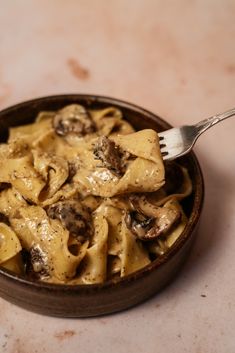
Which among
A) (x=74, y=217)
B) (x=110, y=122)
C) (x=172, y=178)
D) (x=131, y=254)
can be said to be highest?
(x=110, y=122)

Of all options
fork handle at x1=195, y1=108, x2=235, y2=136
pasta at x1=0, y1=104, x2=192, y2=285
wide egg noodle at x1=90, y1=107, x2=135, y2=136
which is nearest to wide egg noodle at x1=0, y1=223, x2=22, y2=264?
pasta at x1=0, y1=104, x2=192, y2=285

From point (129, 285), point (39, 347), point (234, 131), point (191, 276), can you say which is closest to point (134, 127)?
point (234, 131)

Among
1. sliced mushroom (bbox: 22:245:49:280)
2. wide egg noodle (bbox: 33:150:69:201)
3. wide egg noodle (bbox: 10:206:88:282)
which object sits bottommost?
sliced mushroom (bbox: 22:245:49:280)

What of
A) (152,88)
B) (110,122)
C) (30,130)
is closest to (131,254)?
(110,122)

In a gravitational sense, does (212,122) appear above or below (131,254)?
above

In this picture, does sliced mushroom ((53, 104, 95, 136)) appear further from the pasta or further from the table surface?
the table surface

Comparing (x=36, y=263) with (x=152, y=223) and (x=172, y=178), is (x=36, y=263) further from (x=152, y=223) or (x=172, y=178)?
(x=172, y=178)

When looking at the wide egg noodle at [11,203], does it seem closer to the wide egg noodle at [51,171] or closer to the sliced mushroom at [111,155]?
the wide egg noodle at [51,171]
